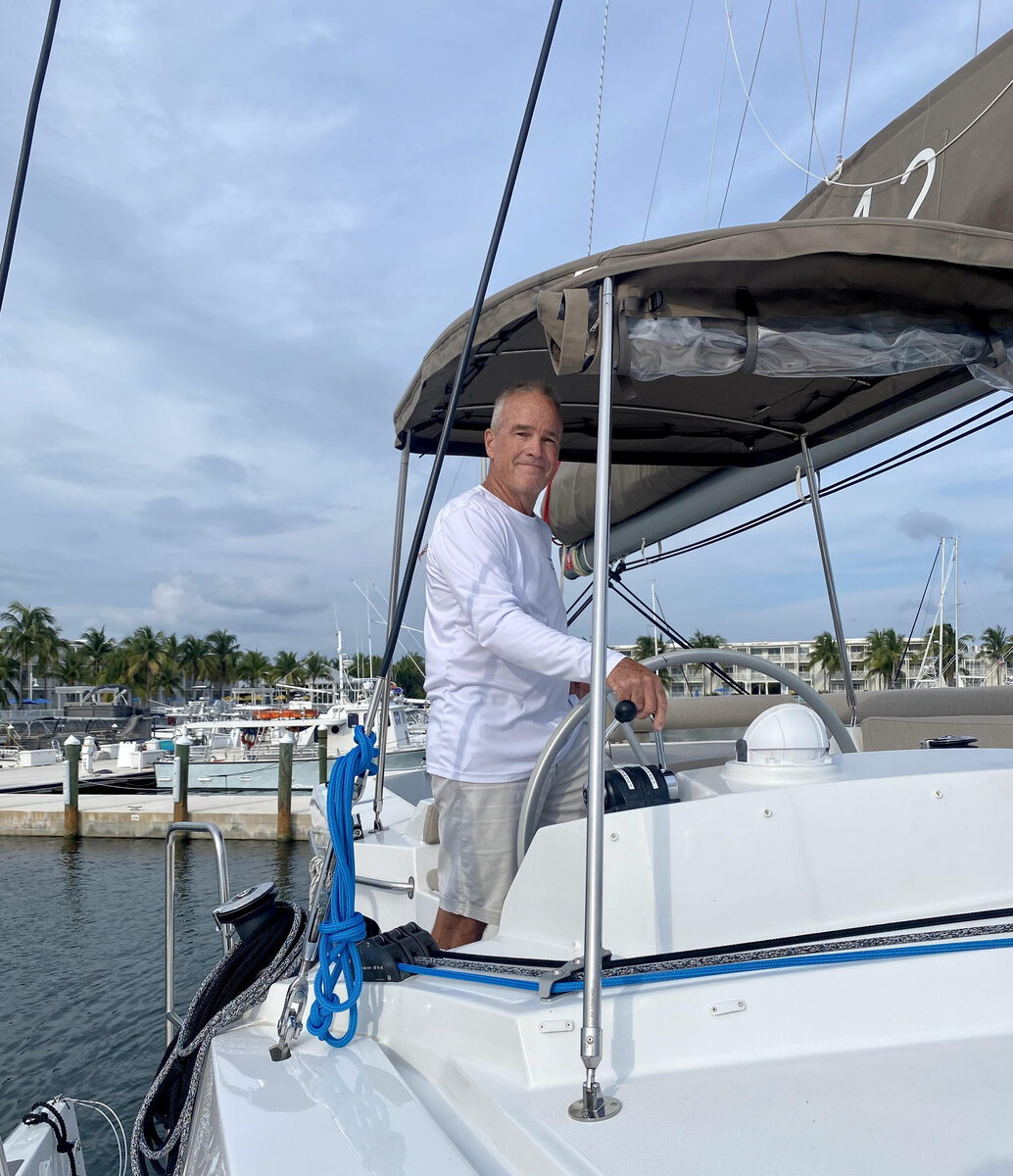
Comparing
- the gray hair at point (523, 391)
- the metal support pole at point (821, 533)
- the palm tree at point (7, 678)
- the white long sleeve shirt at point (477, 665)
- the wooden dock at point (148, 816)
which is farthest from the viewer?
the palm tree at point (7, 678)

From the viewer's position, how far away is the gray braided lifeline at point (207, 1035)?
170cm

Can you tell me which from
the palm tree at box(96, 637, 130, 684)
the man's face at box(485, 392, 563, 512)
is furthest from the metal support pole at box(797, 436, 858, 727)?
the palm tree at box(96, 637, 130, 684)

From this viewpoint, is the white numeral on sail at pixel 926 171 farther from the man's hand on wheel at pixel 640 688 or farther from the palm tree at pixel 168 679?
the palm tree at pixel 168 679

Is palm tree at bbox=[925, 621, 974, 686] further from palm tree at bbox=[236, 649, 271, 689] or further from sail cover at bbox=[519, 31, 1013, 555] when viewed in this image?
palm tree at bbox=[236, 649, 271, 689]

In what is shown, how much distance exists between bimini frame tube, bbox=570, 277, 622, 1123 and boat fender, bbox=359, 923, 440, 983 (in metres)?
0.51

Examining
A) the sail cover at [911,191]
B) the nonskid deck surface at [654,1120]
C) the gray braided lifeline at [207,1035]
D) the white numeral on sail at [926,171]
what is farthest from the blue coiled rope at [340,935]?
the white numeral on sail at [926,171]

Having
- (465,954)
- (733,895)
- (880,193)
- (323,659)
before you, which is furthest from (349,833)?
(323,659)

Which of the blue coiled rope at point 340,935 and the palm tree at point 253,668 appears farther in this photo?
the palm tree at point 253,668

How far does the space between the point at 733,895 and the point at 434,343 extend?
1581mm

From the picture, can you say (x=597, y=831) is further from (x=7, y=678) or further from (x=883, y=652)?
(x=883, y=652)

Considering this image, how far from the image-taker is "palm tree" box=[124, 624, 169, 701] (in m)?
61.3

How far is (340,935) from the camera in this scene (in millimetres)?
1586

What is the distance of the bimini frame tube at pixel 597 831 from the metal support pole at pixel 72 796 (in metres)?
20.7

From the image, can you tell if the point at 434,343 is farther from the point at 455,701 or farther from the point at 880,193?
the point at 880,193
